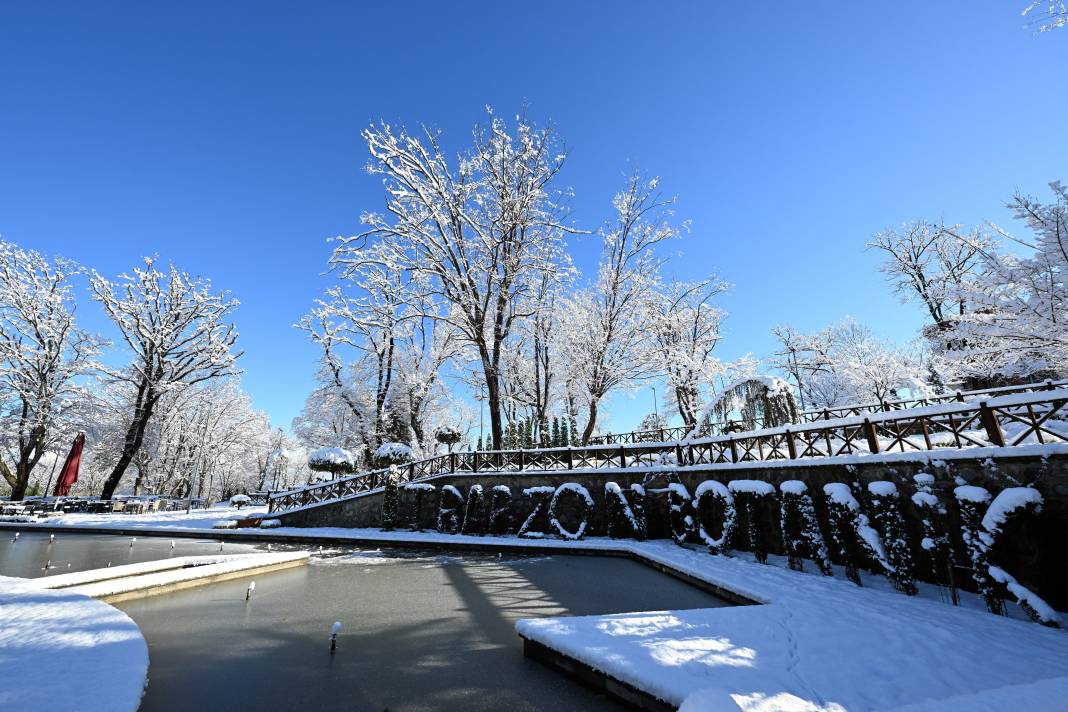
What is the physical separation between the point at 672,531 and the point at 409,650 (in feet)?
32.8

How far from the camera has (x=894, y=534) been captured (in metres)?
7.51

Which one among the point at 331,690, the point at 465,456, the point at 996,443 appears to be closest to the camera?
the point at 331,690

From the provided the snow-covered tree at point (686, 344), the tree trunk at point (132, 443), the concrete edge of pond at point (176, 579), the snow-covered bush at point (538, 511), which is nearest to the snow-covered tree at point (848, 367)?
the snow-covered tree at point (686, 344)

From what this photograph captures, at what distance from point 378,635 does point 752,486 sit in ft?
28.6

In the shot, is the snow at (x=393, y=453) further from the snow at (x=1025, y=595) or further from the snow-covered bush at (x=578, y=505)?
the snow at (x=1025, y=595)

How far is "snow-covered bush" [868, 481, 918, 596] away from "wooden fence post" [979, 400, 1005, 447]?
62.8 inches

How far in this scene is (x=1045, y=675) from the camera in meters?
4.06

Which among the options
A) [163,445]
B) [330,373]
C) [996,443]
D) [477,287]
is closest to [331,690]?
[996,443]

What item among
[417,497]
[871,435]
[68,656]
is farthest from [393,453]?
[871,435]

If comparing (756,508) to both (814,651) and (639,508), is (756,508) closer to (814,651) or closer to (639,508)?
(639,508)

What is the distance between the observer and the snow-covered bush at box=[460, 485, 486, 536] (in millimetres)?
16203

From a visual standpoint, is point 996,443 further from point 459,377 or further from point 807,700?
point 459,377

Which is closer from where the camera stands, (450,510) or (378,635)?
(378,635)

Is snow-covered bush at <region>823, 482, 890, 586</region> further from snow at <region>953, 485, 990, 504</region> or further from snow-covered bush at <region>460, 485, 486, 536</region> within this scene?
snow-covered bush at <region>460, 485, 486, 536</region>
